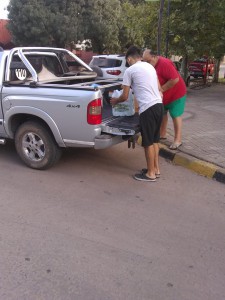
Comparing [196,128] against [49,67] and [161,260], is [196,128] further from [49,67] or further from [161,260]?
[161,260]

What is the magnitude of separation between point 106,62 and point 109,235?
10.3 metres

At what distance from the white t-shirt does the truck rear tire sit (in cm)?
139

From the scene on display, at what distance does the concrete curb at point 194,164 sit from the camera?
17.6 ft

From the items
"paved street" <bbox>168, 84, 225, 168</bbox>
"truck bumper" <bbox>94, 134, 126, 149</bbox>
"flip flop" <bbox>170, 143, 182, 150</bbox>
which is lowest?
"paved street" <bbox>168, 84, 225, 168</bbox>

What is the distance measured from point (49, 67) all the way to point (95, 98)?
214 centimetres

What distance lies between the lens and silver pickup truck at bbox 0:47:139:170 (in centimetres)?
492

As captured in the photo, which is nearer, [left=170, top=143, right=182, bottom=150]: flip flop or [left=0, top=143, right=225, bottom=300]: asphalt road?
[left=0, top=143, right=225, bottom=300]: asphalt road

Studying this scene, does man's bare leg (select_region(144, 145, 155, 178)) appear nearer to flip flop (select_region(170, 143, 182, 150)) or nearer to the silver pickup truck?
the silver pickup truck

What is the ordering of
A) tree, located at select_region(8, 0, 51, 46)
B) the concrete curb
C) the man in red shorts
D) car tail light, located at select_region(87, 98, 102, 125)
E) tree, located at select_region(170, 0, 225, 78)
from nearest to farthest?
car tail light, located at select_region(87, 98, 102, 125) → the concrete curb → the man in red shorts → tree, located at select_region(170, 0, 225, 78) → tree, located at select_region(8, 0, 51, 46)

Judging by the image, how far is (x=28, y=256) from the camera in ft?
10.9

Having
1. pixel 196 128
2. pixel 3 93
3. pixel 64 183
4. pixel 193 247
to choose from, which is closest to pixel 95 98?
pixel 64 183

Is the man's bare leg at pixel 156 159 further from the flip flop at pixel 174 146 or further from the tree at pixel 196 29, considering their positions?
Answer: the tree at pixel 196 29

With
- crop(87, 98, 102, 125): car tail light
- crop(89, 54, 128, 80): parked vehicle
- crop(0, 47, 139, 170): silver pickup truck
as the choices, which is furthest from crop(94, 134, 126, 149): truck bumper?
crop(89, 54, 128, 80): parked vehicle

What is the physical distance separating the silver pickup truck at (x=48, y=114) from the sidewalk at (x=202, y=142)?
1.12 m
